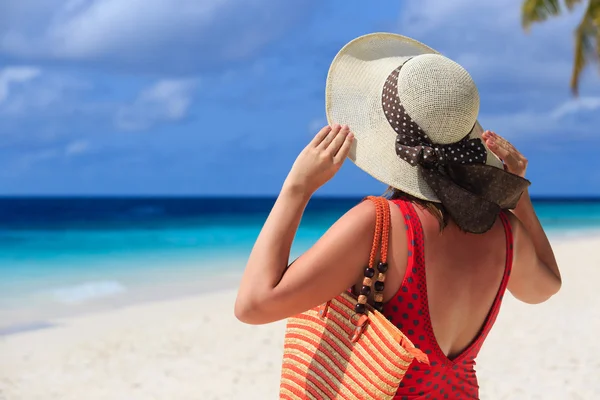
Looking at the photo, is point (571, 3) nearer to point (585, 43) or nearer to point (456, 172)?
point (585, 43)

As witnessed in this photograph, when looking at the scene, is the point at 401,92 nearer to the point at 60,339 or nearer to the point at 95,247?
the point at 60,339

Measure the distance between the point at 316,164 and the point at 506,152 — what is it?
57 cm

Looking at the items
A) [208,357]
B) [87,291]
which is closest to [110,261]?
[87,291]

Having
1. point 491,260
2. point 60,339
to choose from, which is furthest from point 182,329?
point 491,260

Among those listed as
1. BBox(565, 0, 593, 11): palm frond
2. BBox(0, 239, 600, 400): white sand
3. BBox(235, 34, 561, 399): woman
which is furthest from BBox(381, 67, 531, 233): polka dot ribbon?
BBox(565, 0, 593, 11): palm frond

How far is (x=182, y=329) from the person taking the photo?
754 centimetres

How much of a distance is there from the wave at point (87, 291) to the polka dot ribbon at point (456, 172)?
9.82 metres

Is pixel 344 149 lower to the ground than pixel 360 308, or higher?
higher

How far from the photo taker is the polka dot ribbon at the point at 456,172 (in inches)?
55.5

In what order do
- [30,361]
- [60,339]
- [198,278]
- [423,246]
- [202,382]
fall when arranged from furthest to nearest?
[198,278] → [60,339] → [30,361] → [202,382] → [423,246]

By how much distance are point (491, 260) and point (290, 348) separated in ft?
1.59

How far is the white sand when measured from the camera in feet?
17.5

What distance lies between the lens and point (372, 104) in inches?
59.6

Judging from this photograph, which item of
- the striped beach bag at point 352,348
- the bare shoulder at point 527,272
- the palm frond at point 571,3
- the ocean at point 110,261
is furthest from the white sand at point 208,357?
the palm frond at point 571,3
